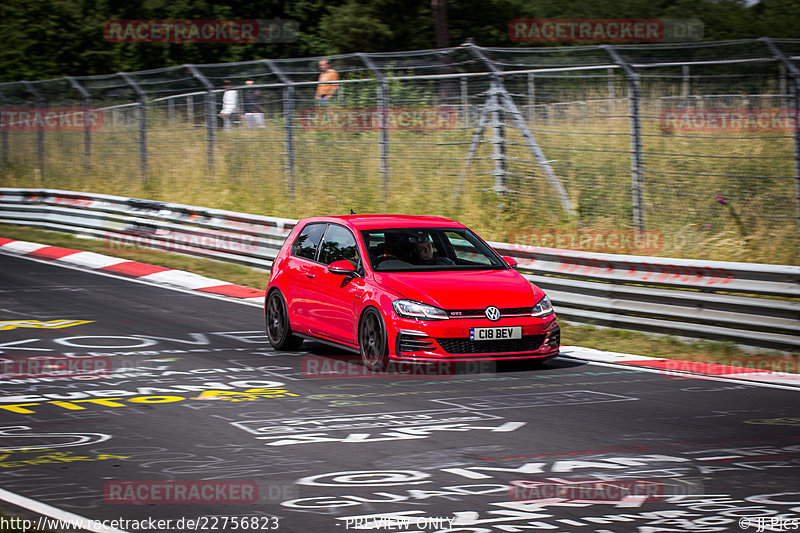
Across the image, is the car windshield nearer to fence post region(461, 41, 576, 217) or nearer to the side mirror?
the side mirror

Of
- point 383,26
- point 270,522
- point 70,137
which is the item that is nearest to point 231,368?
point 270,522

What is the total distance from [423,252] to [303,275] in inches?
53.8

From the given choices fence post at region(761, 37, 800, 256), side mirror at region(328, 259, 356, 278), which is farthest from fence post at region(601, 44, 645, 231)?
side mirror at region(328, 259, 356, 278)

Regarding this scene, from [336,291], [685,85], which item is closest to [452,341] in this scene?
[336,291]

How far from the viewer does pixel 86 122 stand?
88.3ft

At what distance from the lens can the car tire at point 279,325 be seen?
39.4 ft

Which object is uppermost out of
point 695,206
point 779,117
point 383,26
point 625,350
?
point 383,26

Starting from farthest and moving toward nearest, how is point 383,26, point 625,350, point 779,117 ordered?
point 383,26, point 779,117, point 625,350

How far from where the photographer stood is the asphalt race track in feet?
19.4

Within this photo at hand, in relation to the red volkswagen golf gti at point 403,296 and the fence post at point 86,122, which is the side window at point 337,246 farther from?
the fence post at point 86,122

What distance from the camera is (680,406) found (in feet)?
29.6

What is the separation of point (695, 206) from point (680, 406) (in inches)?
273

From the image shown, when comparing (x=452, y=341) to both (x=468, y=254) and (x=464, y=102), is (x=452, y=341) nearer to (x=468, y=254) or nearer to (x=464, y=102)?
(x=468, y=254)

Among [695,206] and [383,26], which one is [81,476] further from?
[383,26]
